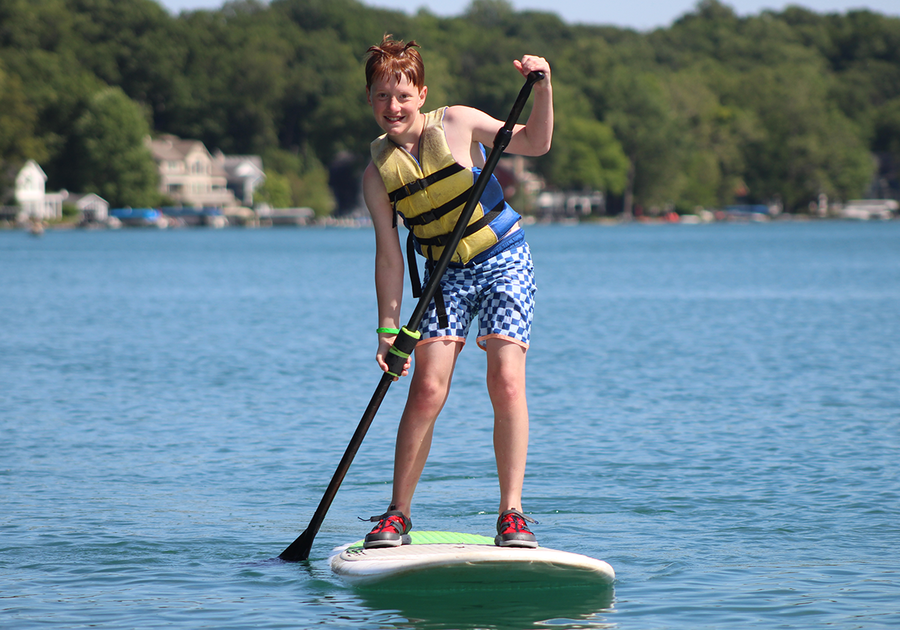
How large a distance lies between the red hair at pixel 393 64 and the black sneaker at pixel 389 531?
1952 mm

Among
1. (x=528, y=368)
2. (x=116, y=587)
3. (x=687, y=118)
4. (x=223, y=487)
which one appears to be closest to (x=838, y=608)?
(x=116, y=587)

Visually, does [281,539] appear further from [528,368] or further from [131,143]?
[131,143]

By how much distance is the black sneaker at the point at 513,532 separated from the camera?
5.56m

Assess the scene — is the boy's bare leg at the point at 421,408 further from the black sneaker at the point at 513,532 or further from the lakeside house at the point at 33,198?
the lakeside house at the point at 33,198

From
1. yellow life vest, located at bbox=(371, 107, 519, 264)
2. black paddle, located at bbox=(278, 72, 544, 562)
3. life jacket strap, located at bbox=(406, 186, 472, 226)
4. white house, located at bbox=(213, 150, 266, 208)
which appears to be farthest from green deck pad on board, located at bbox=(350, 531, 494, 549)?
white house, located at bbox=(213, 150, 266, 208)

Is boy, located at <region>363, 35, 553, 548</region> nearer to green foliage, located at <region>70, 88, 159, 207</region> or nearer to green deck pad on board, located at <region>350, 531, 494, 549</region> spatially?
green deck pad on board, located at <region>350, 531, 494, 549</region>

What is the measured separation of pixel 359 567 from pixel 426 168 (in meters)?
1.82

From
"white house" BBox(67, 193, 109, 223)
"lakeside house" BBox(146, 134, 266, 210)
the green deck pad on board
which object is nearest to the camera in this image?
the green deck pad on board

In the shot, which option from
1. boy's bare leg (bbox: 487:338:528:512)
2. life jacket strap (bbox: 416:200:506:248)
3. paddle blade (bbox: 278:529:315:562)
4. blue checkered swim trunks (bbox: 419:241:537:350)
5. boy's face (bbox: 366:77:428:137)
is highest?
boy's face (bbox: 366:77:428:137)

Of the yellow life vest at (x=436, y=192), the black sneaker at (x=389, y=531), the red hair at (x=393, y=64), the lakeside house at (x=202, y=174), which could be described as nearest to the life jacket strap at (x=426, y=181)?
the yellow life vest at (x=436, y=192)

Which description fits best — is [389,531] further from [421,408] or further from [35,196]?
[35,196]

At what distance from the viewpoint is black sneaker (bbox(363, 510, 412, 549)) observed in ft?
18.9

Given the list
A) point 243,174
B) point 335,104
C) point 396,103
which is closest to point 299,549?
point 396,103

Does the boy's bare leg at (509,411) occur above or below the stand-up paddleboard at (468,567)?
above
